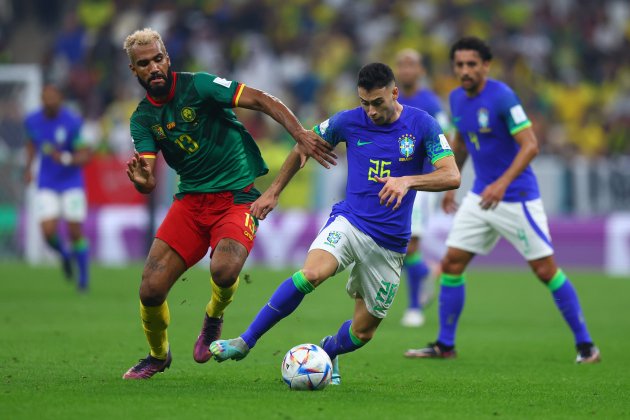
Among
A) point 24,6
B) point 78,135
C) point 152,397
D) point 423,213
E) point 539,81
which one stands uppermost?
point 24,6

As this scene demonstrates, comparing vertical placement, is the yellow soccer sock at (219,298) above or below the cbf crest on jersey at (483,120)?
below

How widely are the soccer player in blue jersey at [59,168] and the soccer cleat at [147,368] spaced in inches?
305

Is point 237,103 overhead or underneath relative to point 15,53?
underneath

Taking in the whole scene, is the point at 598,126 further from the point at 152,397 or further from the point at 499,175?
the point at 152,397

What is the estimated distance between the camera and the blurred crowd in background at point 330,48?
23625mm

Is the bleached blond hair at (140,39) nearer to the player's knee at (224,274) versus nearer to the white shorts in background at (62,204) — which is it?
the player's knee at (224,274)

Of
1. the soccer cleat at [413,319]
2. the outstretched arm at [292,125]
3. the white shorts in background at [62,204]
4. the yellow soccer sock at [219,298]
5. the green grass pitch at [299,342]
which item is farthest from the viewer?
the white shorts in background at [62,204]

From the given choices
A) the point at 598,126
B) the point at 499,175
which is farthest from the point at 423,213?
the point at 598,126

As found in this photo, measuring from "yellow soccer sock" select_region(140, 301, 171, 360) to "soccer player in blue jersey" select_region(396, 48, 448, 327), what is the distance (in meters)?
4.53

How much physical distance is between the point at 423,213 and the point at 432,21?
1409 centimetres

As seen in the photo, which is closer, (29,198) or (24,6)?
(29,198)

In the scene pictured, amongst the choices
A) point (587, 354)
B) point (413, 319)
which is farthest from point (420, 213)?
point (587, 354)

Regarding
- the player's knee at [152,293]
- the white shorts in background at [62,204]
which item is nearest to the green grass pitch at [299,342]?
the player's knee at [152,293]

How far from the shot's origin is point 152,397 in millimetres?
6902
